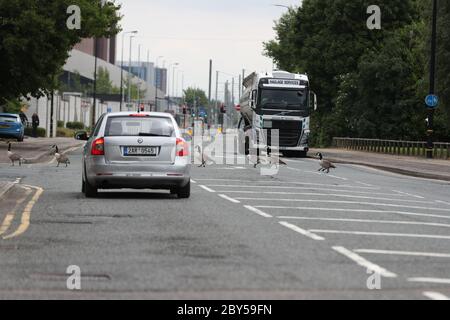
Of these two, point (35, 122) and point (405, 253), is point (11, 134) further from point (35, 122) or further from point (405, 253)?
point (405, 253)

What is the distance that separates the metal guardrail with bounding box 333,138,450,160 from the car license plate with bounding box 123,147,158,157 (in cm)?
3359

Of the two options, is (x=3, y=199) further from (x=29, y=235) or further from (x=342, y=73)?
(x=342, y=73)

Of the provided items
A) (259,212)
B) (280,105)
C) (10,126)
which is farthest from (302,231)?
(10,126)

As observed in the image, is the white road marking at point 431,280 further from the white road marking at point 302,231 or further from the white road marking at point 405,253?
the white road marking at point 302,231

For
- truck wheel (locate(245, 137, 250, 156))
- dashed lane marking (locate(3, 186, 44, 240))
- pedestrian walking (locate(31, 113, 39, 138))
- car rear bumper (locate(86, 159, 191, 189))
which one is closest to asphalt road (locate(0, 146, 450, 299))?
dashed lane marking (locate(3, 186, 44, 240))

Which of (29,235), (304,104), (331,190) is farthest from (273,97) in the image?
(29,235)

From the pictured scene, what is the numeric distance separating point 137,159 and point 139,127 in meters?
0.73

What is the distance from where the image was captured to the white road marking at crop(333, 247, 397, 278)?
9766 mm

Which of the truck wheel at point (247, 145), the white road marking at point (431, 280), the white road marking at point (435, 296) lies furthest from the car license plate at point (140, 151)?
the truck wheel at point (247, 145)

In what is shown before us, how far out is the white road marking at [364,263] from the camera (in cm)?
977

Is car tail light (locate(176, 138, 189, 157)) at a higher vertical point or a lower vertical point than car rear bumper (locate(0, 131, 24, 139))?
higher

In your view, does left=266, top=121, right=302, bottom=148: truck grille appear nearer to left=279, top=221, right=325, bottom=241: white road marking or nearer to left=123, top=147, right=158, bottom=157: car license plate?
left=123, top=147, right=158, bottom=157: car license plate

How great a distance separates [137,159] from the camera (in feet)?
61.7
